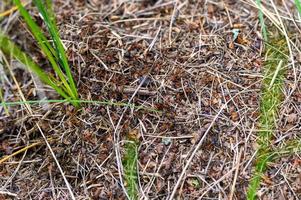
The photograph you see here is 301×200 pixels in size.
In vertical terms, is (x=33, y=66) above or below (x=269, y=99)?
above

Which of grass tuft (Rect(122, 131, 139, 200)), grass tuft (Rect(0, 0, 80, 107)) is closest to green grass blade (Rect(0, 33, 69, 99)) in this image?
grass tuft (Rect(0, 0, 80, 107))

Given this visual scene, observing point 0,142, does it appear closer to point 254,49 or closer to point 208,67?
point 208,67

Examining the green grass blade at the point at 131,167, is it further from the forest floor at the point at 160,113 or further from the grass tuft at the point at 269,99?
the grass tuft at the point at 269,99

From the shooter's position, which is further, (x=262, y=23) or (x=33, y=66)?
(x=262, y=23)

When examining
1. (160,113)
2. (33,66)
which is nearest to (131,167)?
(160,113)

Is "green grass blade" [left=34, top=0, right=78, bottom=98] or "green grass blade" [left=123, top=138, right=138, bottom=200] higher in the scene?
"green grass blade" [left=34, top=0, right=78, bottom=98]

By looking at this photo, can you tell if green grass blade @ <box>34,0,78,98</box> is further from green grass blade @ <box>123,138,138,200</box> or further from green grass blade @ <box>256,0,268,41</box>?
green grass blade @ <box>256,0,268,41</box>

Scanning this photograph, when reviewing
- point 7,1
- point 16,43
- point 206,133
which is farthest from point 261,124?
point 7,1

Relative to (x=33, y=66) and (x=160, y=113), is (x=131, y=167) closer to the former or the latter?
(x=160, y=113)
